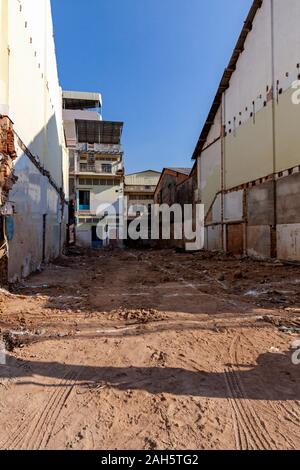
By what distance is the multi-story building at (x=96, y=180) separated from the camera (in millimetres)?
30266

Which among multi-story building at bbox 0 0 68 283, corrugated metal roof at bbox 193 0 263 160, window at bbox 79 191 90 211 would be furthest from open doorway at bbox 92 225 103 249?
multi-story building at bbox 0 0 68 283

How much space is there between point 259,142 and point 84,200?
846 inches

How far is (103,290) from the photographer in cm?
734

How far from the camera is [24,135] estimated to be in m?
8.46

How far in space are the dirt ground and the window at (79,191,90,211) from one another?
25.3 meters

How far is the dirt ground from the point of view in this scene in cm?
216

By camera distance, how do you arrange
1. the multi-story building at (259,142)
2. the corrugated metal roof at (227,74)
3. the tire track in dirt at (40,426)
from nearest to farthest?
the tire track in dirt at (40,426)
the multi-story building at (259,142)
the corrugated metal roof at (227,74)

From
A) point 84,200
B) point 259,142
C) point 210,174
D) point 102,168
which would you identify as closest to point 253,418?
point 259,142

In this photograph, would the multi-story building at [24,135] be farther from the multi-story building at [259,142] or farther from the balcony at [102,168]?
the balcony at [102,168]

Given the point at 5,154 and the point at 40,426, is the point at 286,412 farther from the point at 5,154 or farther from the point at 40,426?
the point at 5,154

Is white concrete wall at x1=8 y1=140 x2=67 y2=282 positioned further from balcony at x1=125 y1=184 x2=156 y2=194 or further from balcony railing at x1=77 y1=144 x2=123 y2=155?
balcony at x1=125 y1=184 x2=156 y2=194

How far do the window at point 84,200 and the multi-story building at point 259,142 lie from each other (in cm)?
1602

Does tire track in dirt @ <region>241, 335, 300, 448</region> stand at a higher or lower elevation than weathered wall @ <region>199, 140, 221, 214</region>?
lower

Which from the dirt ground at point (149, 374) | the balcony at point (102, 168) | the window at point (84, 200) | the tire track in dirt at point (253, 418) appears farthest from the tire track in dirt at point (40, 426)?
the balcony at point (102, 168)
